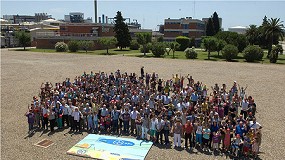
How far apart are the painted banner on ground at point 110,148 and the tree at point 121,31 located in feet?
172

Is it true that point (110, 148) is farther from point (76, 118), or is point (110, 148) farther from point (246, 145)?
point (246, 145)

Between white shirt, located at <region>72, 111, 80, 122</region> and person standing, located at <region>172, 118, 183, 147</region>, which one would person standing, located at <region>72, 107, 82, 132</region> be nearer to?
white shirt, located at <region>72, 111, 80, 122</region>

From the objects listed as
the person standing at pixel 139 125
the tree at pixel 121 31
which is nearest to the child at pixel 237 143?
the person standing at pixel 139 125

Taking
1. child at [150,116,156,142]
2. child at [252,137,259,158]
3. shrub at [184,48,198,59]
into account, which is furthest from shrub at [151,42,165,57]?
child at [252,137,259,158]

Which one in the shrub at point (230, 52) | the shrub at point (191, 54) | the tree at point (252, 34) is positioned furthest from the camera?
the tree at point (252, 34)

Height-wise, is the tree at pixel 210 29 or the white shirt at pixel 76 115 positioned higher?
the tree at pixel 210 29

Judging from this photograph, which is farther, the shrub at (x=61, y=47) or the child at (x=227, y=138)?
the shrub at (x=61, y=47)

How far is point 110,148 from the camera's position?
36.5 feet

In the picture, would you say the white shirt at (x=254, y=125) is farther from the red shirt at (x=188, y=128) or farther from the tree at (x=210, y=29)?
the tree at (x=210, y=29)

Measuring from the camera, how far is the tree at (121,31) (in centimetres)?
6241

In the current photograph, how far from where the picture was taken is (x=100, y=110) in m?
13.3

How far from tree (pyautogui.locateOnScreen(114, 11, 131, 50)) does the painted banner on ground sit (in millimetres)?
52449

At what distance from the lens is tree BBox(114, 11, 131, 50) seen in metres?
62.4

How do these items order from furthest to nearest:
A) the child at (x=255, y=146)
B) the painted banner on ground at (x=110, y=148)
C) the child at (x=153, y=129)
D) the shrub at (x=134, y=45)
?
the shrub at (x=134, y=45), the child at (x=153, y=129), the painted banner on ground at (x=110, y=148), the child at (x=255, y=146)
